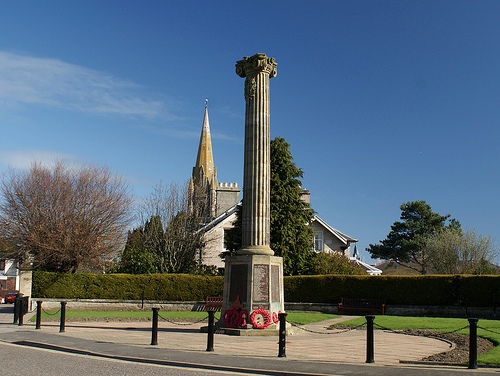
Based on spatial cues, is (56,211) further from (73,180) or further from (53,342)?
(53,342)

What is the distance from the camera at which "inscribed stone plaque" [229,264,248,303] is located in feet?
60.7

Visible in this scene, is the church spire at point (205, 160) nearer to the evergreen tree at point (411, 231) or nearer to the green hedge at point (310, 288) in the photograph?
the evergreen tree at point (411, 231)

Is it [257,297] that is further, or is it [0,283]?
[0,283]

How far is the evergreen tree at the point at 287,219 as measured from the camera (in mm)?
40156

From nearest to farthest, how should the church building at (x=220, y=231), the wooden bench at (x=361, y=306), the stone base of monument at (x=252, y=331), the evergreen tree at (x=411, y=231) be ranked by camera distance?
1. the stone base of monument at (x=252, y=331)
2. the wooden bench at (x=361, y=306)
3. the church building at (x=220, y=231)
4. the evergreen tree at (x=411, y=231)

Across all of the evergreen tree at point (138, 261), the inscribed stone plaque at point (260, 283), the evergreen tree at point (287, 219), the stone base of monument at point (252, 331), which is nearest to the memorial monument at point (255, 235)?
the inscribed stone plaque at point (260, 283)

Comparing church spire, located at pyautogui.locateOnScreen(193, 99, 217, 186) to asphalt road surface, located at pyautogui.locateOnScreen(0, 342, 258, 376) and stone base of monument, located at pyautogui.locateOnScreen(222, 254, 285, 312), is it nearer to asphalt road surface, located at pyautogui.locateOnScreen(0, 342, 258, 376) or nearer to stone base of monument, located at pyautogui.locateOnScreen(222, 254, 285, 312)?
stone base of monument, located at pyautogui.locateOnScreen(222, 254, 285, 312)

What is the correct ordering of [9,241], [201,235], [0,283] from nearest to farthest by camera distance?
[9,241] < [201,235] < [0,283]

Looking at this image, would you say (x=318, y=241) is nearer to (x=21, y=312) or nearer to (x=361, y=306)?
(x=361, y=306)

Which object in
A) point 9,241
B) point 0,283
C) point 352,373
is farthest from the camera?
point 0,283

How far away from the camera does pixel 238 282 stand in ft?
61.6

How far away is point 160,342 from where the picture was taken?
16.0 metres

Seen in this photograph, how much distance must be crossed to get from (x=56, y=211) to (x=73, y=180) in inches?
121

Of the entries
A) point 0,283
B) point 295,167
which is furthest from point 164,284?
point 0,283
